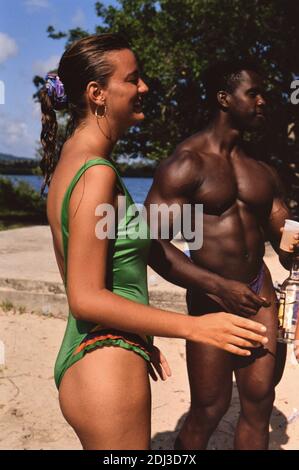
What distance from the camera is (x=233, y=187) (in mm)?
2994

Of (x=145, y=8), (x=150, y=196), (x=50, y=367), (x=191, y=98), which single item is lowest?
(x=50, y=367)

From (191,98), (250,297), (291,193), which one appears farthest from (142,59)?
(250,297)

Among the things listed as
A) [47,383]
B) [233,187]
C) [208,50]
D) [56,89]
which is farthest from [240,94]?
[208,50]

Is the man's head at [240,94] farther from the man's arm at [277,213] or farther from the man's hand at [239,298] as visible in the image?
the man's hand at [239,298]

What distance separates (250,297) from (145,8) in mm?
11968

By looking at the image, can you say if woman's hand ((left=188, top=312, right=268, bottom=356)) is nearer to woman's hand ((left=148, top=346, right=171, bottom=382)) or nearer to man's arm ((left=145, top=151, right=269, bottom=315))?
woman's hand ((left=148, top=346, right=171, bottom=382))

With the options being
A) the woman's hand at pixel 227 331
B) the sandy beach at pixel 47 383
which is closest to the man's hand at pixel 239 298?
the woman's hand at pixel 227 331

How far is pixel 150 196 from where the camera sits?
9.83ft

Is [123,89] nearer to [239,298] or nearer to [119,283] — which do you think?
[119,283]

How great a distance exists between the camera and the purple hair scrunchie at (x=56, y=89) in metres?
2.00

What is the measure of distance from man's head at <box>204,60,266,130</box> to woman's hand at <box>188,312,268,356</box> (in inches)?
64.8

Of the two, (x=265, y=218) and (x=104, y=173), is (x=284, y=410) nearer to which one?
(x=265, y=218)
